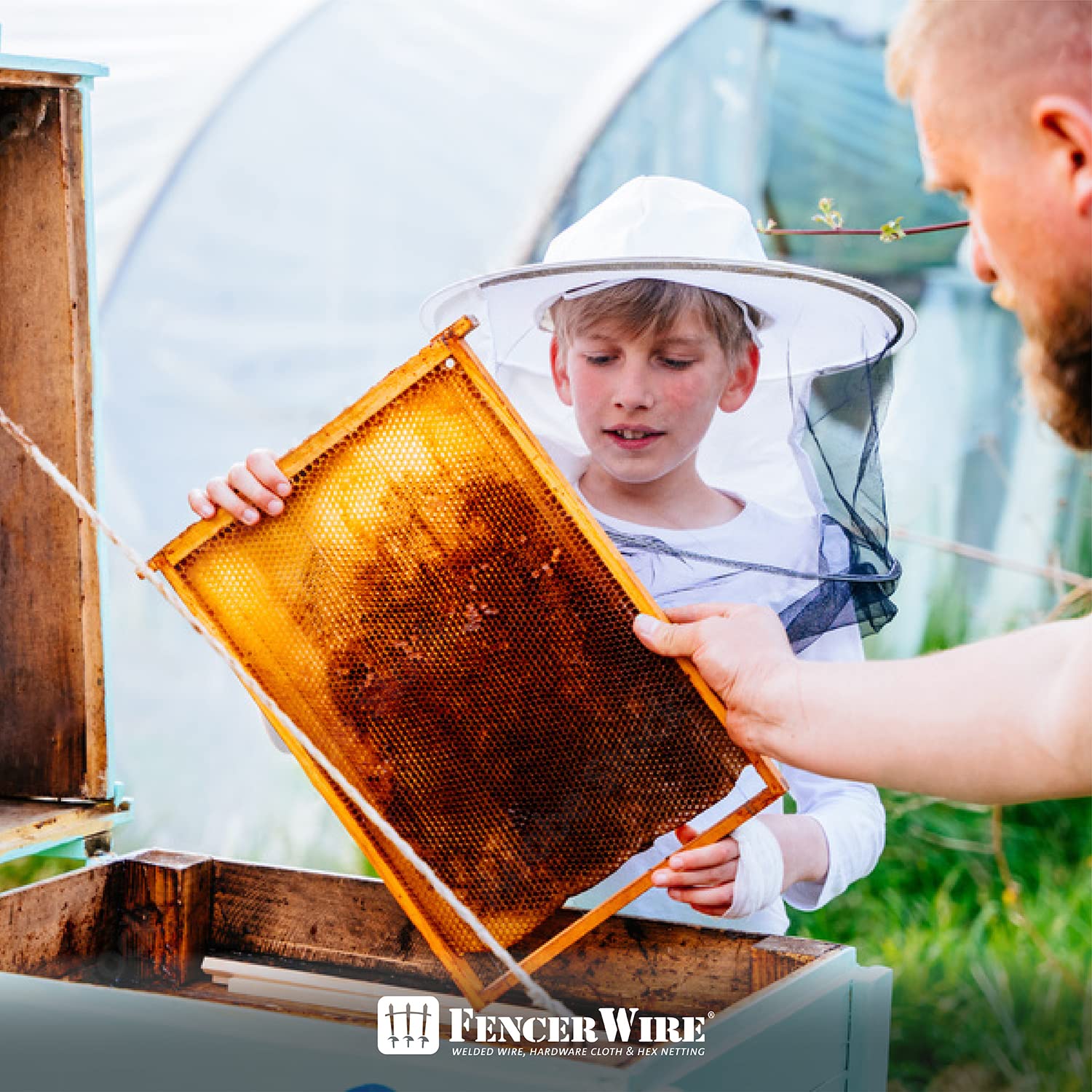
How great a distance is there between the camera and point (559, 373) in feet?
6.56

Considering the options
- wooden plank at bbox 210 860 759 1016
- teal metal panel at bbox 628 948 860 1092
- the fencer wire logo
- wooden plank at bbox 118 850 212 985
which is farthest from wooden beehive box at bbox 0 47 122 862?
teal metal panel at bbox 628 948 860 1092

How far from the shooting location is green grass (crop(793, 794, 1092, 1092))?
348 centimetres

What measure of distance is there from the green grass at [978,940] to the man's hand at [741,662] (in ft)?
8.12

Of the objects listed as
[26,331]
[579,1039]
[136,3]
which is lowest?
[579,1039]

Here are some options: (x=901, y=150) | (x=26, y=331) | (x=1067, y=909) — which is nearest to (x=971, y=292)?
(x=901, y=150)

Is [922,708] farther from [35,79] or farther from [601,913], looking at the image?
[35,79]

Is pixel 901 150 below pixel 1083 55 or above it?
above

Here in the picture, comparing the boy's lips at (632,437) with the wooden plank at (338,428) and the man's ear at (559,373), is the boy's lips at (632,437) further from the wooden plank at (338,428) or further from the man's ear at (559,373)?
the wooden plank at (338,428)

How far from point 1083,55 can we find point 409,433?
0.80m

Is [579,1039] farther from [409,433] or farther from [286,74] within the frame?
[286,74]

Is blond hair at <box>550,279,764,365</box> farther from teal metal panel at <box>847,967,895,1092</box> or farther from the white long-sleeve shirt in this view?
teal metal panel at <box>847,967,895,1092</box>

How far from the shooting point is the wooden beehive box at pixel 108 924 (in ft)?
4.27

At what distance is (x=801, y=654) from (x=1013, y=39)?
3.18 ft

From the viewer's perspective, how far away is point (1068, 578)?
126 inches
